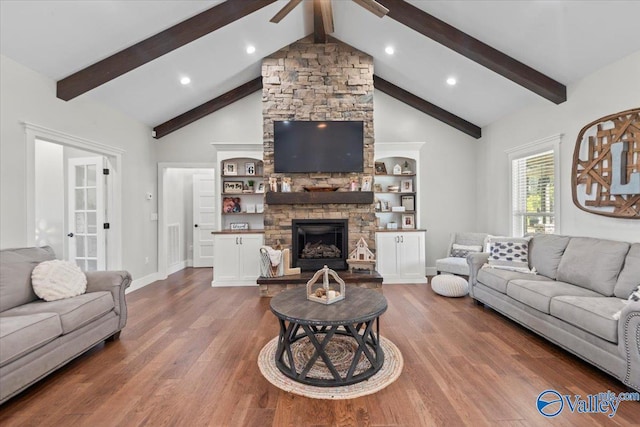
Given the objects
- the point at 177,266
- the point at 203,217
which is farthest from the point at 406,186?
the point at 177,266

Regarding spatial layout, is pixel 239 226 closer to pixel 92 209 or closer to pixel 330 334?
pixel 92 209

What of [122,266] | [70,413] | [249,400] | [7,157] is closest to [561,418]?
[249,400]

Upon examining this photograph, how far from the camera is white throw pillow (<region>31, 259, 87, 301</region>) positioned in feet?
8.57

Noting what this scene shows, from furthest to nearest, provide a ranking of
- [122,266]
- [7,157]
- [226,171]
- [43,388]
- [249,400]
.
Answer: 1. [226,171]
2. [122,266]
3. [7,157]
4. [43,388]
5. [249,400]

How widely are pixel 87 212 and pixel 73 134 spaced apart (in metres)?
1.39

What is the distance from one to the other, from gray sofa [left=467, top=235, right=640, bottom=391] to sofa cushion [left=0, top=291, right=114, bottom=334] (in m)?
3.96

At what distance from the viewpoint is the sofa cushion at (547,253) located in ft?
11.2

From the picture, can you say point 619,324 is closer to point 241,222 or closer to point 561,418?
point 561,418

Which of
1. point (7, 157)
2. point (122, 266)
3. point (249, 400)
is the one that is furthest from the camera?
point (122, 266)

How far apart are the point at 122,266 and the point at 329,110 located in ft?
13.2

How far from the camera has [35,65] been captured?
10.3 feet

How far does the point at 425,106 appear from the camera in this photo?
5.67 metres

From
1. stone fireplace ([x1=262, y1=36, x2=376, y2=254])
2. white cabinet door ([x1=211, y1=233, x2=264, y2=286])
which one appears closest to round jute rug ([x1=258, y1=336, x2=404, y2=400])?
stone fireplace ([x1=262, y1=36, x2=376, y2=254])

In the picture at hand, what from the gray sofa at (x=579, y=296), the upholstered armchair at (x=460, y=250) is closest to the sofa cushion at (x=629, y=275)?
the gray sofa at (x=579, y=296)
